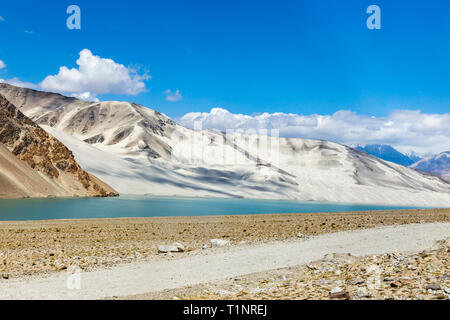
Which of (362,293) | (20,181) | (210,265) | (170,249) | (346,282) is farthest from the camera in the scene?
(20,181)

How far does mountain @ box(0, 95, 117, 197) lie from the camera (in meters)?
80.2

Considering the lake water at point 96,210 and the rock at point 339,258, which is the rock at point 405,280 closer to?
the rock at point 339,258

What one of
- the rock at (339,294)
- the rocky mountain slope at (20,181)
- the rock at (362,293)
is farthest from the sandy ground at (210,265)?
the rocky mountain slope at (20,181)

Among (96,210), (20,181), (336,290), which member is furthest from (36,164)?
(336,290)

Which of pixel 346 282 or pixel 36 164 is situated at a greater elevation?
pixel 36 164

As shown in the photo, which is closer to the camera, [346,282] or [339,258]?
[346,282]

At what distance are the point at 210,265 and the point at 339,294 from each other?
6.72m

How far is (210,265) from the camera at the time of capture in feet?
49.4

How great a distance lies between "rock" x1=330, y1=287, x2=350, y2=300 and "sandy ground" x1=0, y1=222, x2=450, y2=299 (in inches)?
175

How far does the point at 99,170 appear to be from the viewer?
479 ft

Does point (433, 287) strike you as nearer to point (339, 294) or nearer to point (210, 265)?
point (339, 294)

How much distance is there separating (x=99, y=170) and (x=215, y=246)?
134002mm
